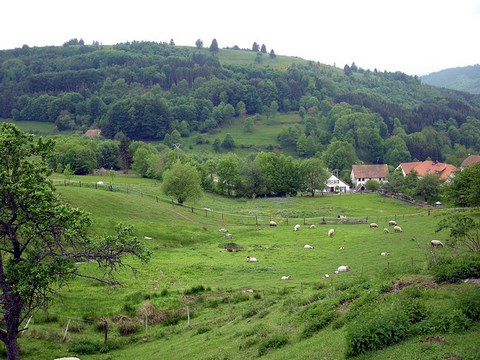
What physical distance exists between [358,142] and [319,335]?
188m

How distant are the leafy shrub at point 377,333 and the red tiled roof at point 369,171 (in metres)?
139

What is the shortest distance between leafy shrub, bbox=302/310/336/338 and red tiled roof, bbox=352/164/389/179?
13638 centimetres

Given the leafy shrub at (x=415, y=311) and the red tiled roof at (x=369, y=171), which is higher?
the leafy shrub at (x=415, y=311)

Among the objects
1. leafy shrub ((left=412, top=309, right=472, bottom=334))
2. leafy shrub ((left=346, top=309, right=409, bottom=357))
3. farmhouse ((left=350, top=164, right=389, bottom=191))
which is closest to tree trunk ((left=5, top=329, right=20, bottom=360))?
leafy shrub ((left=346, top=309, right=409, bottom=357))

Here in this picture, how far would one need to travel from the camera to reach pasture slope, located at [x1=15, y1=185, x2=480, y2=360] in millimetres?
16859

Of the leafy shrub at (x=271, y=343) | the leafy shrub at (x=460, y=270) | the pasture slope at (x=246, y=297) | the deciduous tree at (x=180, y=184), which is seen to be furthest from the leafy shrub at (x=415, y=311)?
the deciduous tree at (x=180, y=184)

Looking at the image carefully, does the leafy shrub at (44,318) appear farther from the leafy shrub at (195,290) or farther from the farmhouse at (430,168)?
the farmhouse at (430,168)

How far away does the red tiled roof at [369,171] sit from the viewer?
150 m

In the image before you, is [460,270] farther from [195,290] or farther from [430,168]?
[430,168]

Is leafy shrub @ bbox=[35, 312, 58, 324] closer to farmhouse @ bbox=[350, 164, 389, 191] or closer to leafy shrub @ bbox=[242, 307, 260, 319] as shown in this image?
leafy shrub @ bbox=[242, 307, 260, 319]

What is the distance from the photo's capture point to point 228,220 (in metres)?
72.0

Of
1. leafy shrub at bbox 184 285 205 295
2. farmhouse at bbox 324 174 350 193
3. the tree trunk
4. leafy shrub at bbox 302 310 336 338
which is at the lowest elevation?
farmhouse at bbox 324 174 350 193

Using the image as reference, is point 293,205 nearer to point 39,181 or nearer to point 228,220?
point 228,220

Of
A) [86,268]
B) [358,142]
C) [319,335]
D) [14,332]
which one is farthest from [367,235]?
[358,142]
